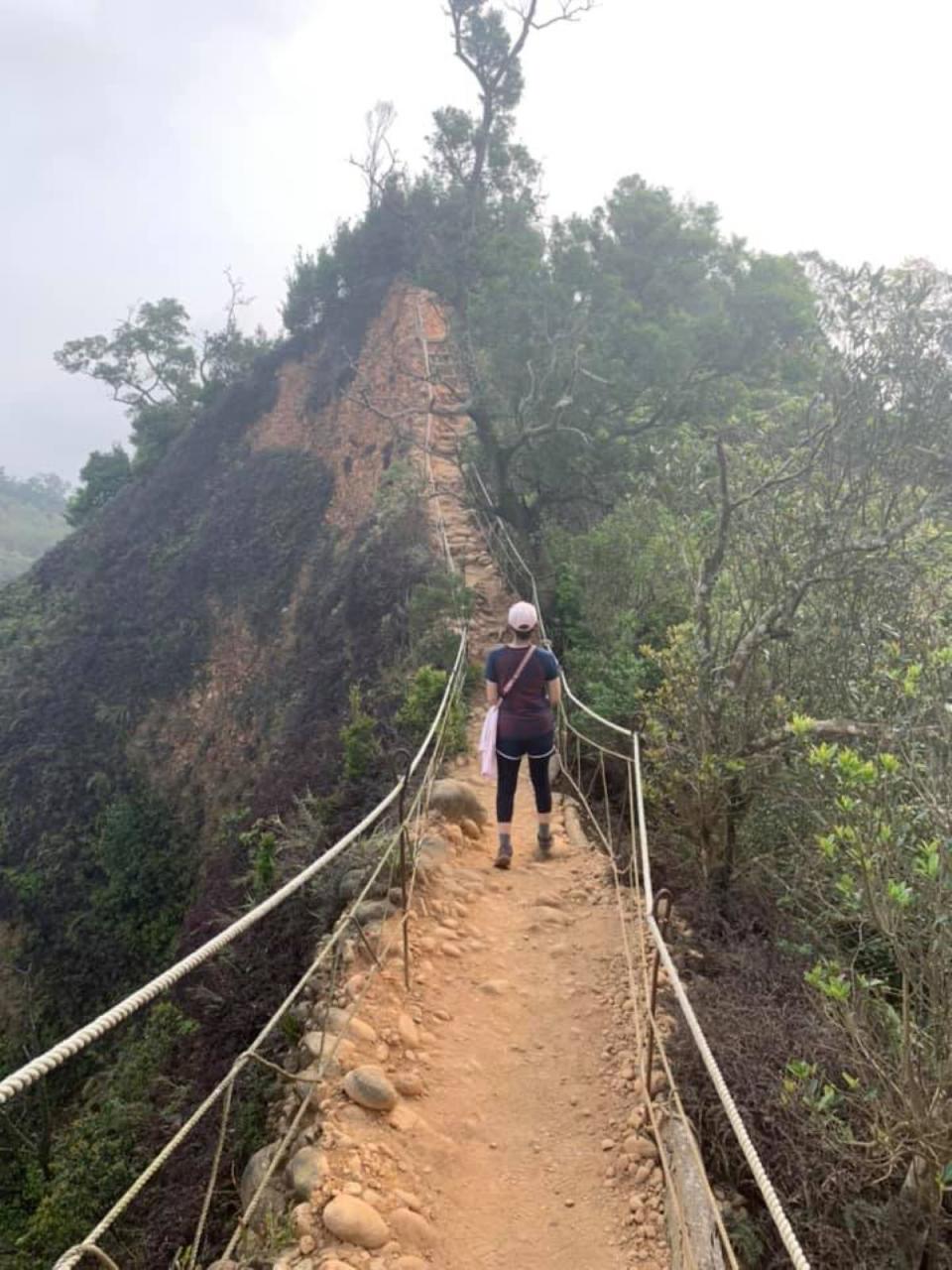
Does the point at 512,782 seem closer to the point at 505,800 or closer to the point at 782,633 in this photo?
the point at 505,800

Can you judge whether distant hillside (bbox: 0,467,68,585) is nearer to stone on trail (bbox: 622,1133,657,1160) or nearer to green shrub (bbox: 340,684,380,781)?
green shrub (bbox: 340,684,380,781)

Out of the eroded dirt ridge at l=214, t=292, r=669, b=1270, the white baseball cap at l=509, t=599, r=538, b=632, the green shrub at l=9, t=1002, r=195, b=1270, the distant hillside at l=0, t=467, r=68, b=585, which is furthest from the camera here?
the distant hillside at l=0, t=467, r=68, b=585

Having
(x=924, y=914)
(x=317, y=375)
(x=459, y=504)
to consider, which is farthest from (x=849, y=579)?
(x=317, y=375)

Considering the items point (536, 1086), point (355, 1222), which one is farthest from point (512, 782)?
point (355, 1222)

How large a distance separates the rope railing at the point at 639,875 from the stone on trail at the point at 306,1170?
1.36m

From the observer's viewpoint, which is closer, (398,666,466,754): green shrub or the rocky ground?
the rocky ground

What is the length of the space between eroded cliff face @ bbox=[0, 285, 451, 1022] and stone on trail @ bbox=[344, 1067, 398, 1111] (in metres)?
6.79

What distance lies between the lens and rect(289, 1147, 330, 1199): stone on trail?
308cm

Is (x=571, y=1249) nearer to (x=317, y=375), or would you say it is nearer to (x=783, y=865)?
(x=783, y=865)

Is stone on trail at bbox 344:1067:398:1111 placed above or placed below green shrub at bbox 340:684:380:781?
below

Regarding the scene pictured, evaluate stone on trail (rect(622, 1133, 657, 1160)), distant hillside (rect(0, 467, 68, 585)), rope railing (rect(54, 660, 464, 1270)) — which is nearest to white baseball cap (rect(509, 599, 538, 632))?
rope railing (rect(54, 660, 464, 1270))

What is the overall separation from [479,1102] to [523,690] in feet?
7.95

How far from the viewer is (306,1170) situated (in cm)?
313

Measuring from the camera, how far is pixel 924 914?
3059mm
